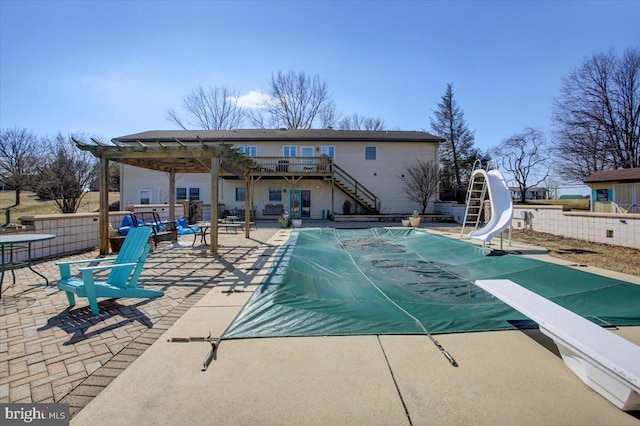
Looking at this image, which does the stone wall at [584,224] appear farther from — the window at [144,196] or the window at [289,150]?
the window at [144,196]

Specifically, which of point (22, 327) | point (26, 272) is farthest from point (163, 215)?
point (22, 327)

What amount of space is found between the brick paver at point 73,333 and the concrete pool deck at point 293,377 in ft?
0.05

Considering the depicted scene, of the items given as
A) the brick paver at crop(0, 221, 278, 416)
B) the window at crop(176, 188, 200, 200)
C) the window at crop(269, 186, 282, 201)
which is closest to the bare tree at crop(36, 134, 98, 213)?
the window at crop(176, 188, 200, 200)

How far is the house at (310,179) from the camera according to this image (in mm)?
21359

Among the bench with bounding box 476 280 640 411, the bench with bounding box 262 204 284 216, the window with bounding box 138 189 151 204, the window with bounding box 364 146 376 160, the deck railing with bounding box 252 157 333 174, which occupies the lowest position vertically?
the bench with bounding box 476 280 640 411

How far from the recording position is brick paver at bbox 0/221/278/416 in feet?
7.74

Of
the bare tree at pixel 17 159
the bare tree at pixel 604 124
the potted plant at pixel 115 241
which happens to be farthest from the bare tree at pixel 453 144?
the bare tree at pixel 17 159

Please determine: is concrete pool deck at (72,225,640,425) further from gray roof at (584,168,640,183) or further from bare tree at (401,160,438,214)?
gray roof at (584,168,640,183)

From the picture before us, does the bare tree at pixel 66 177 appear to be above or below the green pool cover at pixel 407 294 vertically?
above

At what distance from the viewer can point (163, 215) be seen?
15641mm

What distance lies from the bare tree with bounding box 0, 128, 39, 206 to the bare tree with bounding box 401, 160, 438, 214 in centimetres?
2585

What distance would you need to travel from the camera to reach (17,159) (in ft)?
73.7

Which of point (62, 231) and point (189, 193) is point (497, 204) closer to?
point (62, 231)

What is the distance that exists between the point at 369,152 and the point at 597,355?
68.2ft
